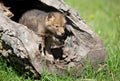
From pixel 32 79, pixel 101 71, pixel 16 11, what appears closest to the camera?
pixel 32 79

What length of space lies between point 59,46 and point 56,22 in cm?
43

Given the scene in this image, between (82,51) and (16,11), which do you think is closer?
(82,51)

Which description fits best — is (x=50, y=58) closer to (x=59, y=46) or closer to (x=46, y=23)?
(x=59, y=46)

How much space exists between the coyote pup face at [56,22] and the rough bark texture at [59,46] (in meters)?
0.10

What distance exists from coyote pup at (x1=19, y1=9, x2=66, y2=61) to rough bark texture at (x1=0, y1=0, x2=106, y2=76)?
4.9 inches

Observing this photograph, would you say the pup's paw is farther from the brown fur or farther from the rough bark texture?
the brown fur

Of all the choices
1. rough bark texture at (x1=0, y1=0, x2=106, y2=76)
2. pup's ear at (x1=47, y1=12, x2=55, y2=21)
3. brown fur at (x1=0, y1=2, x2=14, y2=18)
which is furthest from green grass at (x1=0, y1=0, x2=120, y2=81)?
pup's ear at (x1=47, y1=12, x2=55, y2=21)

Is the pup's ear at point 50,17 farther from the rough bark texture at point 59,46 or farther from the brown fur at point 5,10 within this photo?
the brown fur at point 5,10

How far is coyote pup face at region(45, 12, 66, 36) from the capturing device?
20.0 feet

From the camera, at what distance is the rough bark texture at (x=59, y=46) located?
17.8 feet

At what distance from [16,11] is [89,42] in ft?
5.66

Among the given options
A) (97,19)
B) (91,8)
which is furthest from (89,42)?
(91,8)

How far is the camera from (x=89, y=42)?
604cm

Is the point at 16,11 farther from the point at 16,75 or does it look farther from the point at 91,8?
the point at 91,8
